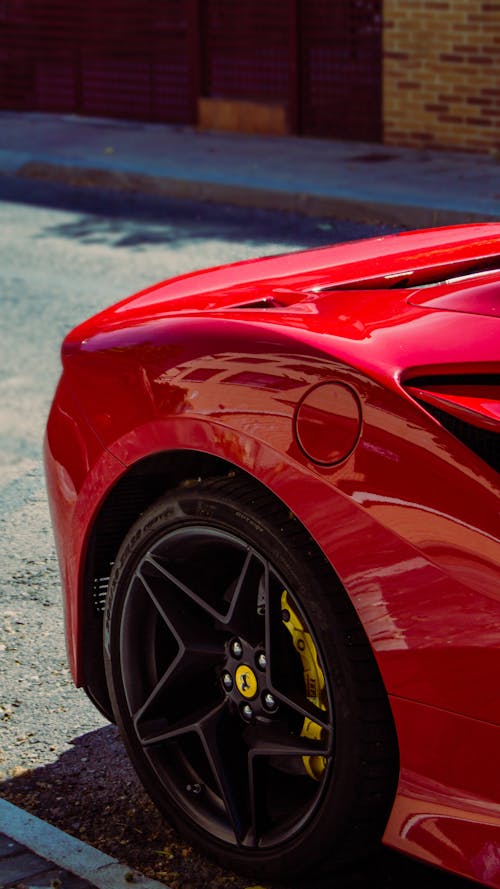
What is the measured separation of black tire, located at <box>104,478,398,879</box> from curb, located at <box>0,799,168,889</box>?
169 millimetres

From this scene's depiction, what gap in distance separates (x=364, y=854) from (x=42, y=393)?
192 inches

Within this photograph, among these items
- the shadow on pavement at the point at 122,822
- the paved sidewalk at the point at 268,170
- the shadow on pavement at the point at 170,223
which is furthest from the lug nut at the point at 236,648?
the paved sidewalk at the point at 268,170

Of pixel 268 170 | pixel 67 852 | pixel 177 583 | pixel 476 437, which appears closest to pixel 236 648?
pixel 177 583

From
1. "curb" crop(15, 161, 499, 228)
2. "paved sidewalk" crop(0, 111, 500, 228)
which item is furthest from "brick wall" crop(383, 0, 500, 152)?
"curb" crop(15, 161, 499, 228)

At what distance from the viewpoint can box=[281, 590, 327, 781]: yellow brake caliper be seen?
314 cm

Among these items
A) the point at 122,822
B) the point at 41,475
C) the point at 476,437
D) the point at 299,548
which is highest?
the point at 476,437

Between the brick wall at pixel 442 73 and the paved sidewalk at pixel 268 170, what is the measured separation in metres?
0.23

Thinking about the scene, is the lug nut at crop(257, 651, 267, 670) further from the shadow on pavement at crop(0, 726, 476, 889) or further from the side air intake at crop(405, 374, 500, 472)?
the side air intake at crop(405, 374, 500, 472)

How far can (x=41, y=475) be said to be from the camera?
6484mm

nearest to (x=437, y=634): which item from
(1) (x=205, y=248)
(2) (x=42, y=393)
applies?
(2) (x=42, y=393)

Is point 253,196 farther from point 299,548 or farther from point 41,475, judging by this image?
point 299,548

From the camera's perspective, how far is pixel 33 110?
19.5m

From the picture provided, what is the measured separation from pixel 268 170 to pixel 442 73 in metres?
2.20

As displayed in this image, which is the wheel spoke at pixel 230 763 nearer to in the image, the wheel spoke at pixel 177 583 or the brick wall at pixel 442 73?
the wheel spoke at pixel 177 583
